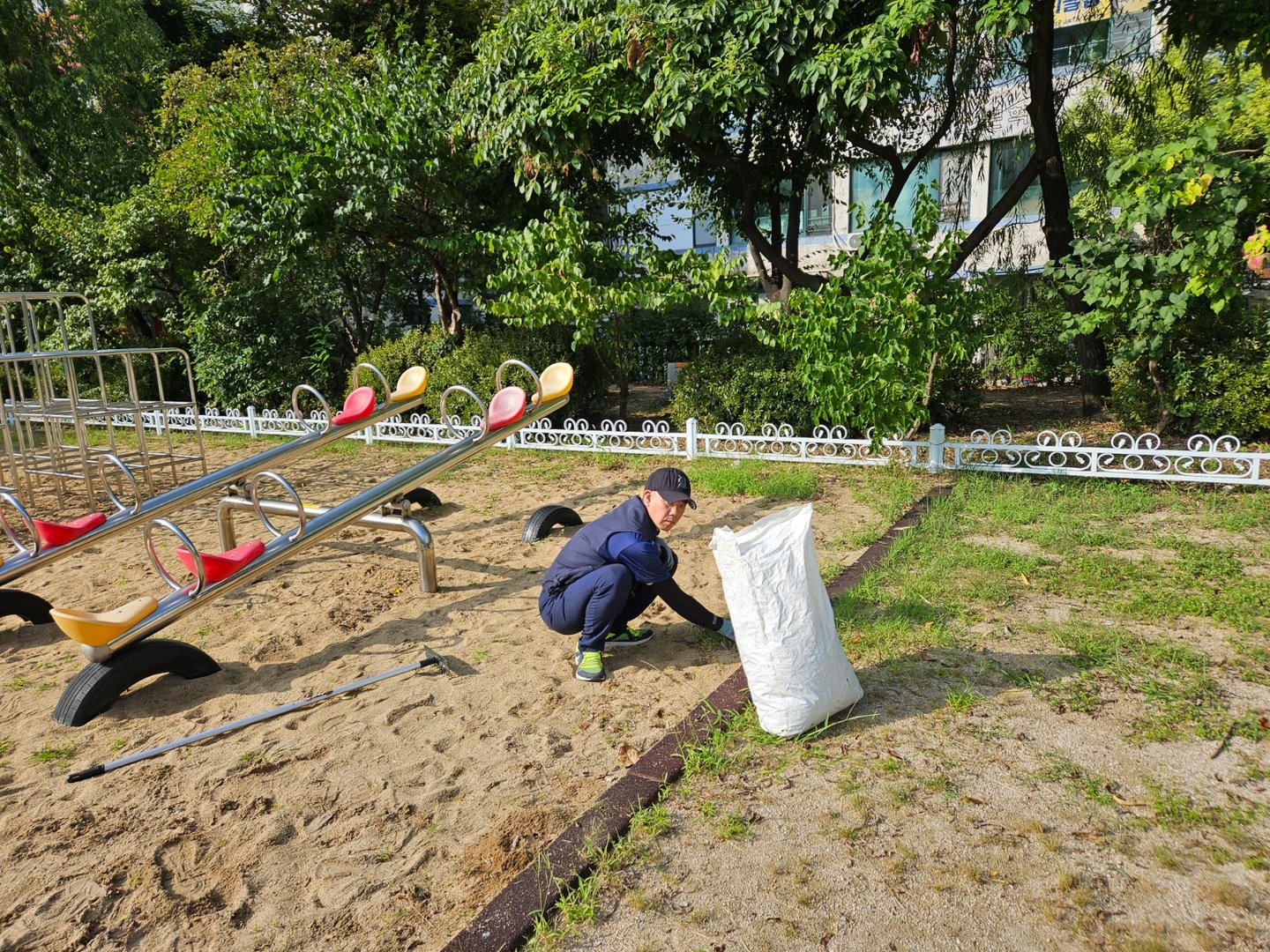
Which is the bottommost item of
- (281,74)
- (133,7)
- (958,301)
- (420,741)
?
(420,741)

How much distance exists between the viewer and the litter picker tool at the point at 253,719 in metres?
2.94

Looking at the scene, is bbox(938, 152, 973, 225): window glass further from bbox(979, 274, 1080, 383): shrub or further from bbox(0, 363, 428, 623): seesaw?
bbox(0, 363, 428, 623): seesaw

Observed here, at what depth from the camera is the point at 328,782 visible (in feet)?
9.37

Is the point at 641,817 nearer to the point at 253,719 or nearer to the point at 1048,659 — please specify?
the point at 253,719

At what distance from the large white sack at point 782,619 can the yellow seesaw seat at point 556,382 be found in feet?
9.50

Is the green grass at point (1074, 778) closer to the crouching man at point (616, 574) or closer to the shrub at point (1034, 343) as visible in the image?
the crouching man at point (616, 574)

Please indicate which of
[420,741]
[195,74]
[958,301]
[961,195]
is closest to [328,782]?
[420,741]

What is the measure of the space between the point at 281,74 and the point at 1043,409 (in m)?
→ 11.5

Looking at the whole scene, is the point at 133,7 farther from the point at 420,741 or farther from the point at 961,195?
the point at 420,741

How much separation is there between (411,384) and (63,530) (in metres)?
2.58

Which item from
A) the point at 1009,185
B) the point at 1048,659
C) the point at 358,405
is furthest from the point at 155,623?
the point at 1009,185

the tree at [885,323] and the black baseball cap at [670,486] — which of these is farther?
the tree at [885,323]

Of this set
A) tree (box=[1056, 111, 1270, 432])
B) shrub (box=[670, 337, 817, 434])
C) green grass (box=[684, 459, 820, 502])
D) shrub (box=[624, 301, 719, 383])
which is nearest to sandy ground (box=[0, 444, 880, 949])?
green grass (box=[684, 459, 820, 502])

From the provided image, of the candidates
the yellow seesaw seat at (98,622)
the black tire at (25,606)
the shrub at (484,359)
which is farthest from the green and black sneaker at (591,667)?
the shrub at (484,359)
